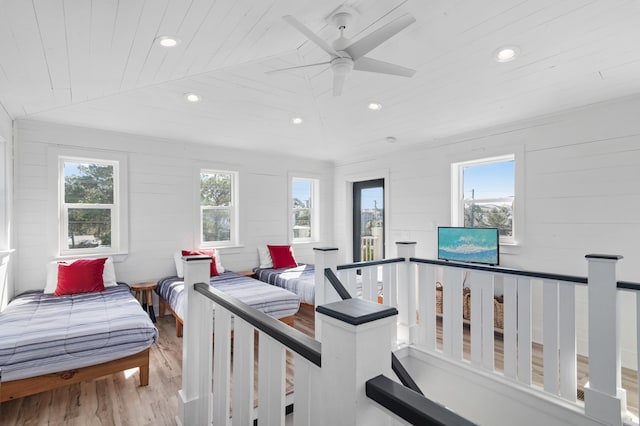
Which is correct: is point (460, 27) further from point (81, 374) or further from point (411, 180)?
point (81, 374)

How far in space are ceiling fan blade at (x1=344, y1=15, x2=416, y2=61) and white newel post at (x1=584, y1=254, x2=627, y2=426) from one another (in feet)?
6.02

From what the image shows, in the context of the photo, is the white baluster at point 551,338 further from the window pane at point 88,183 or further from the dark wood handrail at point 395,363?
the window pane at point 88,183

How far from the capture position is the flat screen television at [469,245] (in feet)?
12.8

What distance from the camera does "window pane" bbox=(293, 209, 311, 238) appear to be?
6.17 meters

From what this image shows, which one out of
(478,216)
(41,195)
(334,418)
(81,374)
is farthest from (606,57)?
(41,195)

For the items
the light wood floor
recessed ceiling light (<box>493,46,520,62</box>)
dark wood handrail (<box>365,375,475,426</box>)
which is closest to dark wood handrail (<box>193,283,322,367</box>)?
dark wood handrail (<box>365,375,475,426</box>)

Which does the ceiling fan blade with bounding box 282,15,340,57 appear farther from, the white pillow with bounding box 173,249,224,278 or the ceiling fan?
the white pillow with bounding box 173,249,224,278

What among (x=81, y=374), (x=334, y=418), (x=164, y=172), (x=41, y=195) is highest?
(x=164, y=172)

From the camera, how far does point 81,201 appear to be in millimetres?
4176

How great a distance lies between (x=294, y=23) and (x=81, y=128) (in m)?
3.65

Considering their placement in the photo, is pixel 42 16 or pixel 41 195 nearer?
pixel 42 16

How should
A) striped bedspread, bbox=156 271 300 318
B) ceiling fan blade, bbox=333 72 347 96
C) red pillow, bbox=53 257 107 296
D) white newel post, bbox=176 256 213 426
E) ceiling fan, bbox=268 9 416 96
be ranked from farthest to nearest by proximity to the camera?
red pillow, bbox=53 257 107 296 → striped bedspread, bbox=156 271 300 318 → ceiling fan blade, bbox=333 72 347 96 → white newel post, bbox=176 256 213 426 → ceiling fan, bbox=268 9 416 96

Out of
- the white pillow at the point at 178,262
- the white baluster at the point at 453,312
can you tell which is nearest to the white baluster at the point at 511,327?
the white baluster at the point at 453,312

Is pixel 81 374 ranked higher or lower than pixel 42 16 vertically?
lower
